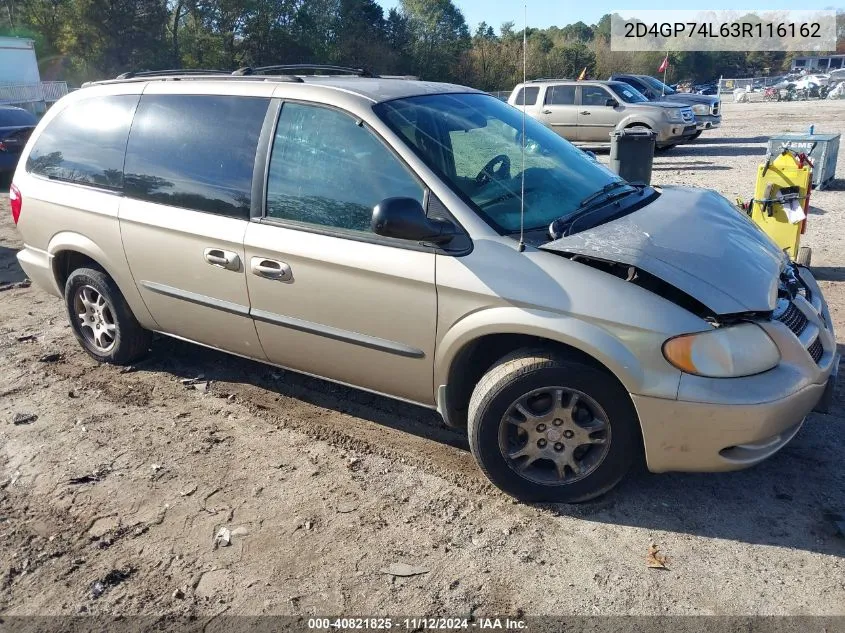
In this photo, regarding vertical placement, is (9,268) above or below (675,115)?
below

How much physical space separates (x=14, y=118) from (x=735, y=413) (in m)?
14.7

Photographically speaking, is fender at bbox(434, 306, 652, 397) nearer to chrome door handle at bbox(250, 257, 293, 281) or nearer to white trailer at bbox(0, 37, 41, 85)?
chrome door handle at bbox(250, 257, 293, 281)

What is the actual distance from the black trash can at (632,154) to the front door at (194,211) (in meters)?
4.76

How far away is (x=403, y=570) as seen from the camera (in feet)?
9.43

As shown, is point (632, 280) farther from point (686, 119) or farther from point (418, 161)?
point (686, 119)

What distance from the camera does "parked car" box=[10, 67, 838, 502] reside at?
2.89 meters

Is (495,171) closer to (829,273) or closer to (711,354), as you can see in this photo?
(711,354)

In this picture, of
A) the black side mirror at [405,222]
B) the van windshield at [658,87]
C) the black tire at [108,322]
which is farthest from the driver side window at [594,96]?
the black side mirror at [405,222]

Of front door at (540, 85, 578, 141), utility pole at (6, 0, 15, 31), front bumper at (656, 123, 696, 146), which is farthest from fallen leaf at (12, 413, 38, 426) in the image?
utility pole at (6, 0, 15, 31)

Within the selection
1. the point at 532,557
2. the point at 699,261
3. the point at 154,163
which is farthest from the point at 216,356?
the point at 699,261

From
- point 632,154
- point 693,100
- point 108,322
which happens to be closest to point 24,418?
point 108,322

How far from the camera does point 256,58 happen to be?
4403 centimetres

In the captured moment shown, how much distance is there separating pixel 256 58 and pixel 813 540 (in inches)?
1825

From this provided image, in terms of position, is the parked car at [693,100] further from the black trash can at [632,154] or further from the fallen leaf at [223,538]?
the fallen leaf at [223,538]
